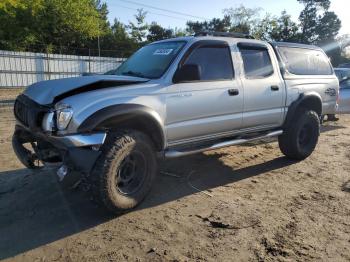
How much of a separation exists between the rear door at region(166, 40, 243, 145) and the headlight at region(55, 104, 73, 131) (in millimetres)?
1195

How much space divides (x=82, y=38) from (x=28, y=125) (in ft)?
113

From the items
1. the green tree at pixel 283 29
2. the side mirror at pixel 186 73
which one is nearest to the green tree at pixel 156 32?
the green tree at pixel 283 29

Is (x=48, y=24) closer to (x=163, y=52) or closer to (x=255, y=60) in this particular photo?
(x=255, y=60)

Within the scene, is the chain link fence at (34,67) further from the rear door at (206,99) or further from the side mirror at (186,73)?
the side mirror at (186,73)

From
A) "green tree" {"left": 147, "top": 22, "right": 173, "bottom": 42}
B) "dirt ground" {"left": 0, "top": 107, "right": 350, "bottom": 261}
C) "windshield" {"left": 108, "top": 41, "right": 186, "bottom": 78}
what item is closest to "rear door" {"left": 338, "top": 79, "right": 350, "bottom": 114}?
"dirt ground" {"left": 0, "top": 107, "right": 350, "bottom": 261}

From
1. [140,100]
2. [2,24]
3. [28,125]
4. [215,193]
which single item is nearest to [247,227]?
[215,193]

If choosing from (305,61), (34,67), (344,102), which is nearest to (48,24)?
(34,67)

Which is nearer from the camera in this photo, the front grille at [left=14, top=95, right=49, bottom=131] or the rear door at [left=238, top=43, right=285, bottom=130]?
the front grille at [left=14, top=95, right=49, bottom=131]

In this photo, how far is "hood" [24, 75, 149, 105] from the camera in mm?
3871

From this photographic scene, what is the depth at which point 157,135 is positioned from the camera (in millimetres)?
4355

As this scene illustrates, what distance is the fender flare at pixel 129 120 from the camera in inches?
148

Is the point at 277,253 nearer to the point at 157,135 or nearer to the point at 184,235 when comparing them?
the point at 184,235

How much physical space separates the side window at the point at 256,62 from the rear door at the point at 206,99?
34 cm

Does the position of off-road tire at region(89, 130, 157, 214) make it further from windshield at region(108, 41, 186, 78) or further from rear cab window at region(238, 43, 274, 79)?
rear cab window at region(238, 43, 274, 79)
